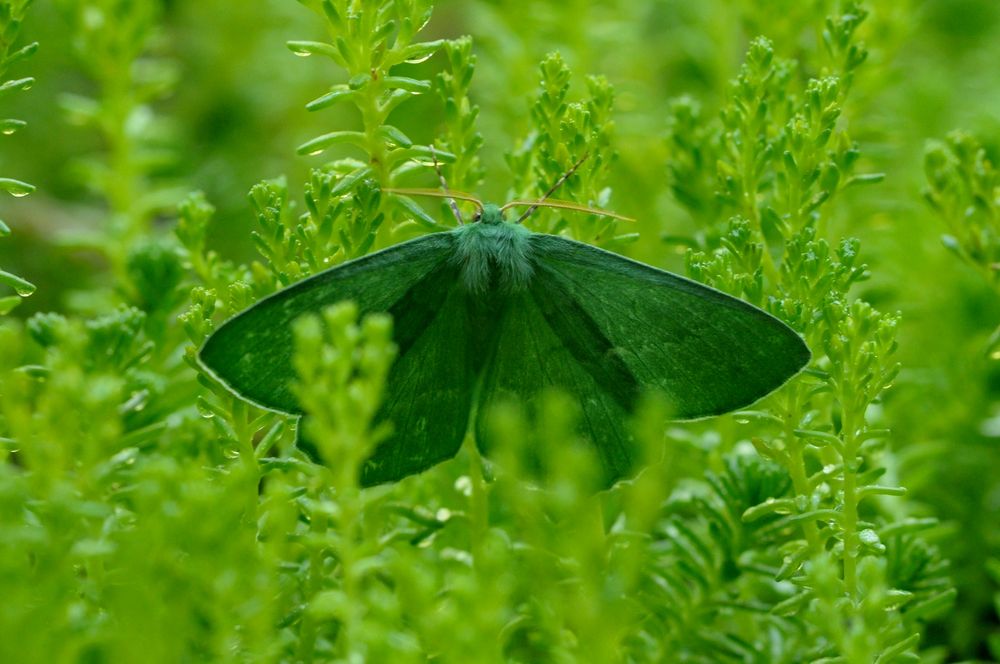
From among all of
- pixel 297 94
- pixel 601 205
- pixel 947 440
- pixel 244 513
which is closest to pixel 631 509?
pixel 601 205

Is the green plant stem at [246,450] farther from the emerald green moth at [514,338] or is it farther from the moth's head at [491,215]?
the moth's head at [491,215]

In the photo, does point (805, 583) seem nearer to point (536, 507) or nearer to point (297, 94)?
point (536, 507)

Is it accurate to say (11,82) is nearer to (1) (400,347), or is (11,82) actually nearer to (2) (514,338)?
(1) (400,347)

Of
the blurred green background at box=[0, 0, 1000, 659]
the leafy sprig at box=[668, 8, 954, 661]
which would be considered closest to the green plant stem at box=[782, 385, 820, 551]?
the leafy sprig at box=[668, 8, 954, 661]

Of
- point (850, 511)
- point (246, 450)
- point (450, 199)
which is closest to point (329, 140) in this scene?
point (450, 199)

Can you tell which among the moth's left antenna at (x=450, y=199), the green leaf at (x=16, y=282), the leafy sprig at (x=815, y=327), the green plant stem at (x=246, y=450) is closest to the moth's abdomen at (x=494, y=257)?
the moth's left antenna at (x=450, y=199)

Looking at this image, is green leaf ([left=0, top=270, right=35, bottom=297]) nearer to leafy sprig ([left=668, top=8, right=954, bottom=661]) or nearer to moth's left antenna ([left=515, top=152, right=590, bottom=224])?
moth's left antenna ([left=515, top=152, right=590, bottom=224])
